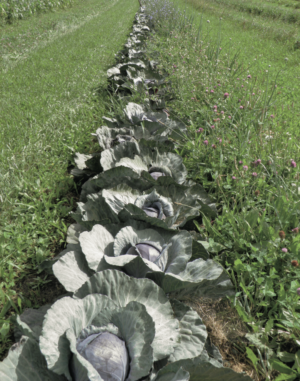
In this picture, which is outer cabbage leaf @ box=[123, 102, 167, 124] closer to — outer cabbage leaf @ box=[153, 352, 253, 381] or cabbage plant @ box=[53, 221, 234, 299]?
cabbage plant @ box=[53, 221, 234, 299]

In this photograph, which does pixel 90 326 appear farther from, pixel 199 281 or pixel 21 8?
pixel 21 8

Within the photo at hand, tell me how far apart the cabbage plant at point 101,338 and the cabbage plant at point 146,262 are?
0.47 feet

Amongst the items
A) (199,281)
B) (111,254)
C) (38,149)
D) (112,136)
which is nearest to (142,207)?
(111,254)

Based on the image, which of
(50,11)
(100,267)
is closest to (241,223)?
(100,267)

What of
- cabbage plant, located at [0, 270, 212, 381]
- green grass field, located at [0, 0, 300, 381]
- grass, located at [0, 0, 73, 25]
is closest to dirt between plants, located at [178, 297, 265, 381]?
green grass field, located at [0, 0, 300, 381]

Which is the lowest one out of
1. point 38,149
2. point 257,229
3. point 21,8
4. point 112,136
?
point 38,149

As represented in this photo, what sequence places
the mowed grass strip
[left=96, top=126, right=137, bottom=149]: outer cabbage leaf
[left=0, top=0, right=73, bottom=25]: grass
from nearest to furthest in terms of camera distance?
the mowed grass strip, [left=96, top=126, right=137, bottom=149]: outer cabbage leaf, [left=0, top=0, right=73, bottom=25]: grass

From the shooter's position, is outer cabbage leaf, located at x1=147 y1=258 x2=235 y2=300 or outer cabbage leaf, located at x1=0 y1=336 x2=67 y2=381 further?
outer cabbage leaf, located at x1=147 y1=258 x2=235 y2=300

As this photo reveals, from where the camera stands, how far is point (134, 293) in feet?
4.00

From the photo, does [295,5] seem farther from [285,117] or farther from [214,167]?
[214,167]

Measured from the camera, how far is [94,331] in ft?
3.43

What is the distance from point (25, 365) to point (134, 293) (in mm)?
467

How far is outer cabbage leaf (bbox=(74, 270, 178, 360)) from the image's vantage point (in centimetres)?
119

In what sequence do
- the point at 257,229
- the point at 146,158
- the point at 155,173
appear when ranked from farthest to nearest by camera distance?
the point at 146,158
the point at 155,173
the point at 257,229
